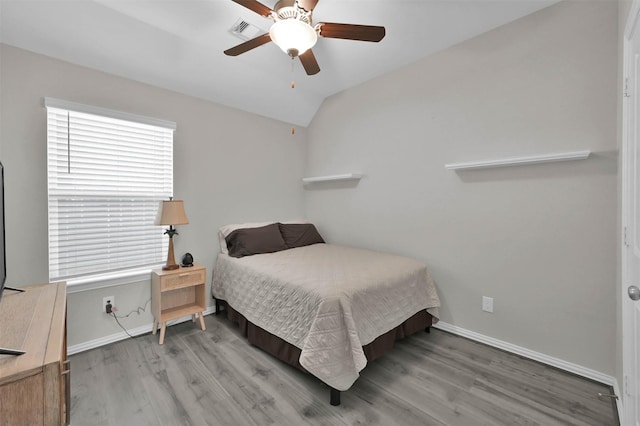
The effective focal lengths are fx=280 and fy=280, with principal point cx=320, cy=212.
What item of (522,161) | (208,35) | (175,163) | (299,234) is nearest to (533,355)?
(522,161)

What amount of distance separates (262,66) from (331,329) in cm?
267

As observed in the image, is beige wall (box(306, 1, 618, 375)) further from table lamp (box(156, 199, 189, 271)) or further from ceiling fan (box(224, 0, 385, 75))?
table lamp (box(156, 199, 189, 271))

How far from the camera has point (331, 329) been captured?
174 centimetres

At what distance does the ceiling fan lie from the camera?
5.23ft

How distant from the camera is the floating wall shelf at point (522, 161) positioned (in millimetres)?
1928

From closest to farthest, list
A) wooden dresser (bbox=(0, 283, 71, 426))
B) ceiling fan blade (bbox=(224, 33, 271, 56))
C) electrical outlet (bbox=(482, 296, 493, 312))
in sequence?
wooden dresser (bbox=(0, 283, 71, 426))
ceiling fan blade (bbox=(224, 33, 271, 56))
electrical outlet (bbox=(482, 296, 493, 312))

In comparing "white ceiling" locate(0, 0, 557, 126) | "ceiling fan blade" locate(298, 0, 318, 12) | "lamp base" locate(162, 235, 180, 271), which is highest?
"white ceiling" locate(0, 0, 557, 126)

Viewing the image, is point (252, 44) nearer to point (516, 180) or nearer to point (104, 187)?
point (104, 187)

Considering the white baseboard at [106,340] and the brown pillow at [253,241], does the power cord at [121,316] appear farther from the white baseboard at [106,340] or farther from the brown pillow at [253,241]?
the brown pillow at [253,241]

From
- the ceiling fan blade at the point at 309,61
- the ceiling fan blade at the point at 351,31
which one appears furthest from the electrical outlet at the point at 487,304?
the ceiling fan blade at the point at 309,61

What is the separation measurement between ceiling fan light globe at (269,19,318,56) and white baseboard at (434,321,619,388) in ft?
8.75

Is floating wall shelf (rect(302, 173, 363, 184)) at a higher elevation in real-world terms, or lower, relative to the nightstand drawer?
higher

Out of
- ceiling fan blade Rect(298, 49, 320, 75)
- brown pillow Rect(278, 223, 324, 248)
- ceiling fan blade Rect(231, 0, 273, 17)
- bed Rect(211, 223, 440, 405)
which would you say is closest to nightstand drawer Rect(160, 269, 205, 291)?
bed Rect(211, 223, 440, 405)

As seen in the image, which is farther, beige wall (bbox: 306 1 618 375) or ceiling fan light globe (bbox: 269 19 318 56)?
beige wall (bbox: 306 1 618 375)
